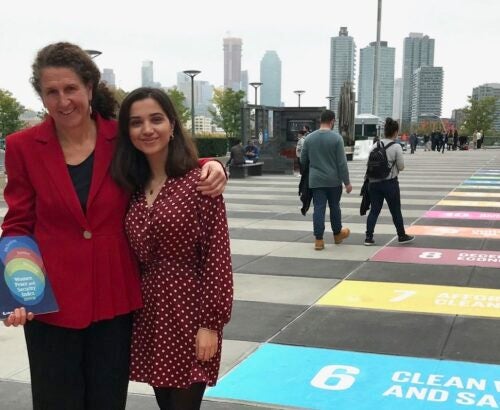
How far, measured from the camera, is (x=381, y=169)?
27.2 feet

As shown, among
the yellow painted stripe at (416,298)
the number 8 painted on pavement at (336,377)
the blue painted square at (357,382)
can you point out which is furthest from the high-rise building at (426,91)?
the number 8 painted on pavement at (336,377)

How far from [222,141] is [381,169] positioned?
75.7 feet

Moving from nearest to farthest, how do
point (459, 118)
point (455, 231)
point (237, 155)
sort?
point (455, 231) < point (237, 155) < point (459, 118)

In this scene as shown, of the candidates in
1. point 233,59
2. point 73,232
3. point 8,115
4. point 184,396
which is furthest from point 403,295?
point 233,59

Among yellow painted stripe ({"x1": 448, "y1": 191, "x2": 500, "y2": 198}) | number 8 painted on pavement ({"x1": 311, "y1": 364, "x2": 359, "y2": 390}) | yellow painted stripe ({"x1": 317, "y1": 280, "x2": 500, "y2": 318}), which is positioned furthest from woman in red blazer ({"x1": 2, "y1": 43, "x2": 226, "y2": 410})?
yellow painted stripe ({"x1": 448, "y1": 191, "x2": 500, "y2": 198})

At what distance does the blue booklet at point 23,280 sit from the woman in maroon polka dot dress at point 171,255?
1.13 ft

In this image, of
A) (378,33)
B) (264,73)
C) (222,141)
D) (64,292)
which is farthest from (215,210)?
(264,73)

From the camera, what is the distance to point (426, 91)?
10206 centimetres

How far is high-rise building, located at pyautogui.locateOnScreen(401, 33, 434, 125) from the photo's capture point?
10594cm

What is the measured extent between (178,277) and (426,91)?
10617 centimetres

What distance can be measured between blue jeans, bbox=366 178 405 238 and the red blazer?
664 centimetres

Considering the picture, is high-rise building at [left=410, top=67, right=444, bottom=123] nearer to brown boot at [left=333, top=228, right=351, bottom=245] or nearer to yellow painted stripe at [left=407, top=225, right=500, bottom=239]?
yellow painted stripe at [left=407, top=225, right=500, bottom=239]

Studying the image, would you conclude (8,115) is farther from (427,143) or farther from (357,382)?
(357,382)

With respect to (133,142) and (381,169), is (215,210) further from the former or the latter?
(381,169)
